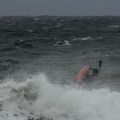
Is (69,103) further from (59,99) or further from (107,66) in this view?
(107,66)

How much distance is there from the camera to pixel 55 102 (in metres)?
16.7

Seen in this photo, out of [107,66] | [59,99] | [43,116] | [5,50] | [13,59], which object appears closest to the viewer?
[43,116]

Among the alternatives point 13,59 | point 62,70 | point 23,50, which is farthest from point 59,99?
point 23,50

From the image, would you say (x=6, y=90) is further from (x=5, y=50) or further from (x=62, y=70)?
(x=5, y=50)

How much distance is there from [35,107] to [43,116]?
727 mm

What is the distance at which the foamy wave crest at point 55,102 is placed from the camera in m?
15.9

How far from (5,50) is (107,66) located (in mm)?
14474

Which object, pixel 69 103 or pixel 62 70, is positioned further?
pixel 62 70

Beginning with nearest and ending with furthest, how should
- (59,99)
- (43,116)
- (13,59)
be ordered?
(43,116) < (59,99) < (13,59)

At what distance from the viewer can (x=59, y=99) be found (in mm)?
16922

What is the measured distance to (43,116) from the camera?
621 inches

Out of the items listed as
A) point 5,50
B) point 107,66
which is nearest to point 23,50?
point 5,50

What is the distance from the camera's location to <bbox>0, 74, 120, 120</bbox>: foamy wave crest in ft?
52.2

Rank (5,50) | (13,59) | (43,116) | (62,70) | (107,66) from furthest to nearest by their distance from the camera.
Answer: (5,50)
(13,59)
(107,66)
(62,70)
(43,116)
